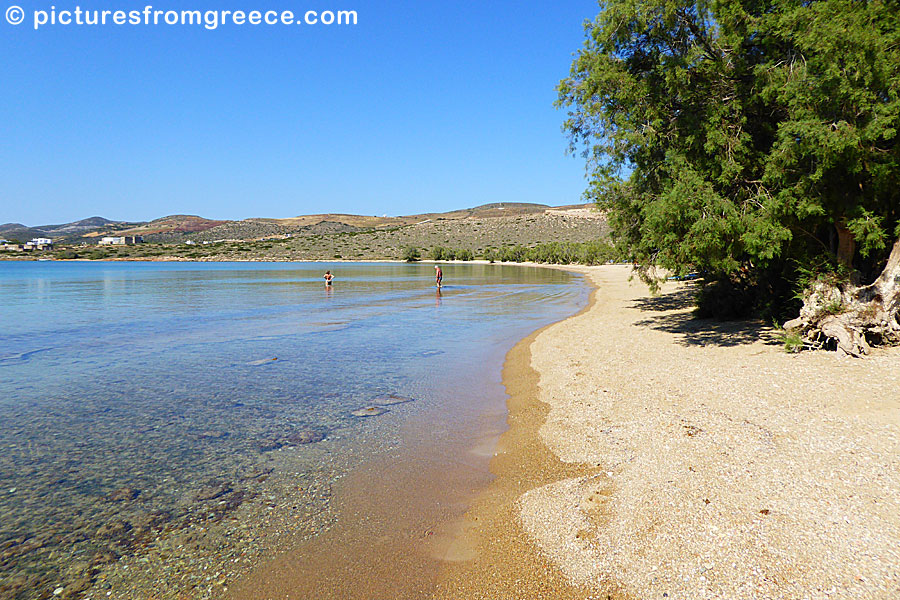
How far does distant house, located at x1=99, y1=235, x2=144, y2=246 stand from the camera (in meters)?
148

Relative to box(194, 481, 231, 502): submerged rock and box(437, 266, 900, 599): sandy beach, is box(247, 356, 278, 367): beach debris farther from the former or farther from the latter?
box(194, 481, 231, 502): submerged rock

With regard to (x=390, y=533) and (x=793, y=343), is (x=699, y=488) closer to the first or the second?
(x=390, y=533)

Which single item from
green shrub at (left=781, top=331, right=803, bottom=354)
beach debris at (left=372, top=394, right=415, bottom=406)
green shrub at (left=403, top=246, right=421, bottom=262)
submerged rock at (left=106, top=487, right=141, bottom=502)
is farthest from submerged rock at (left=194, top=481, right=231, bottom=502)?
green shrub at (left=403, top=246, right=421, bottom=262)

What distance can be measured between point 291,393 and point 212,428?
2153 millimetres

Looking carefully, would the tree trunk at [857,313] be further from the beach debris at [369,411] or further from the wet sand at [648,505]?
the beach debris at [369,411]

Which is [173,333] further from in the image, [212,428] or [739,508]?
[739,508]

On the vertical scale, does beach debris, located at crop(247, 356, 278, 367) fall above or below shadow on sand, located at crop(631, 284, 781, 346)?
below

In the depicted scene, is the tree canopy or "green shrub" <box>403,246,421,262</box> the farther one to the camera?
"green shrub" <box>403,246,421,262</box>

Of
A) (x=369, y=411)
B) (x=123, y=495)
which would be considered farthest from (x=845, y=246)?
(x=123, y=495)

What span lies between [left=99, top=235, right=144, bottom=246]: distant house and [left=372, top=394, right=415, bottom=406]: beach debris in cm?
16399

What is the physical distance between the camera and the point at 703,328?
15.0m

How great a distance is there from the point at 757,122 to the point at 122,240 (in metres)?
174

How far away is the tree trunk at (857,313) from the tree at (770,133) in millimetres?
30

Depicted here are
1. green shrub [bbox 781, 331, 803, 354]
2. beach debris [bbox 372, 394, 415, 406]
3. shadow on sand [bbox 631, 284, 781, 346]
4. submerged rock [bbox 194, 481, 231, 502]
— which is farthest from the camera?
shadow on sand [bbox 631, 284, 781, 346]
